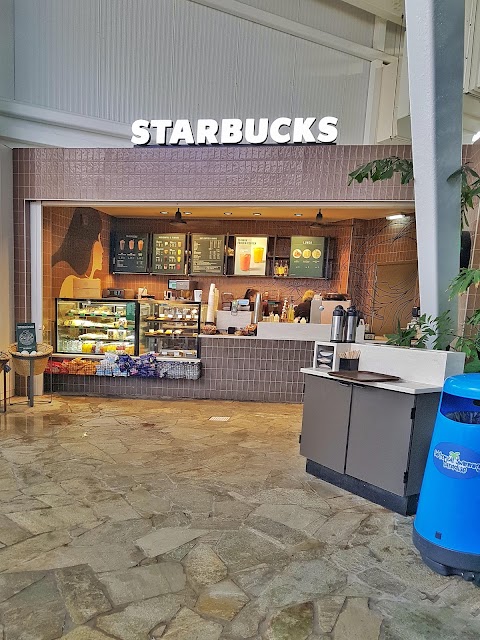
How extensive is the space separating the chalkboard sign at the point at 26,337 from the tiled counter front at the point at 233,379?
880 mm

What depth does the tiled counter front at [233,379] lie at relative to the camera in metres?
6.78

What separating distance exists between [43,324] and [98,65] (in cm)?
449

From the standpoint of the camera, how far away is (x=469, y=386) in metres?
2.62

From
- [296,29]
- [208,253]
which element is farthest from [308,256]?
[296,29]

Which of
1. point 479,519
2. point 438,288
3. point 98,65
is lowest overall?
point 479,519

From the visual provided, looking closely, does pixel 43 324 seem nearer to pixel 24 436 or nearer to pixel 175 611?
pixel 24 436

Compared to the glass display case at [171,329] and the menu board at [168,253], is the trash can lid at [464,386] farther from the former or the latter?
the menu board at [168,253]

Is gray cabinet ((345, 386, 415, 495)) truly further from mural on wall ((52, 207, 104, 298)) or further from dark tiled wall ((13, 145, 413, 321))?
mural on wall ((52, 207, 104, 298))

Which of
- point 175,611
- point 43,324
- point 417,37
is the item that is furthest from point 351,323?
point 43,324

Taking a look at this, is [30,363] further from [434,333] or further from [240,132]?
[434,333]

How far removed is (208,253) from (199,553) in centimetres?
645

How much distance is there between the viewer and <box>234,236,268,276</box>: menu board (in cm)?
855

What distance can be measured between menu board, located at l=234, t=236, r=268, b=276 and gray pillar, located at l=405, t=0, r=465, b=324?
4537 millimetres

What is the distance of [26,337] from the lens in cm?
611
